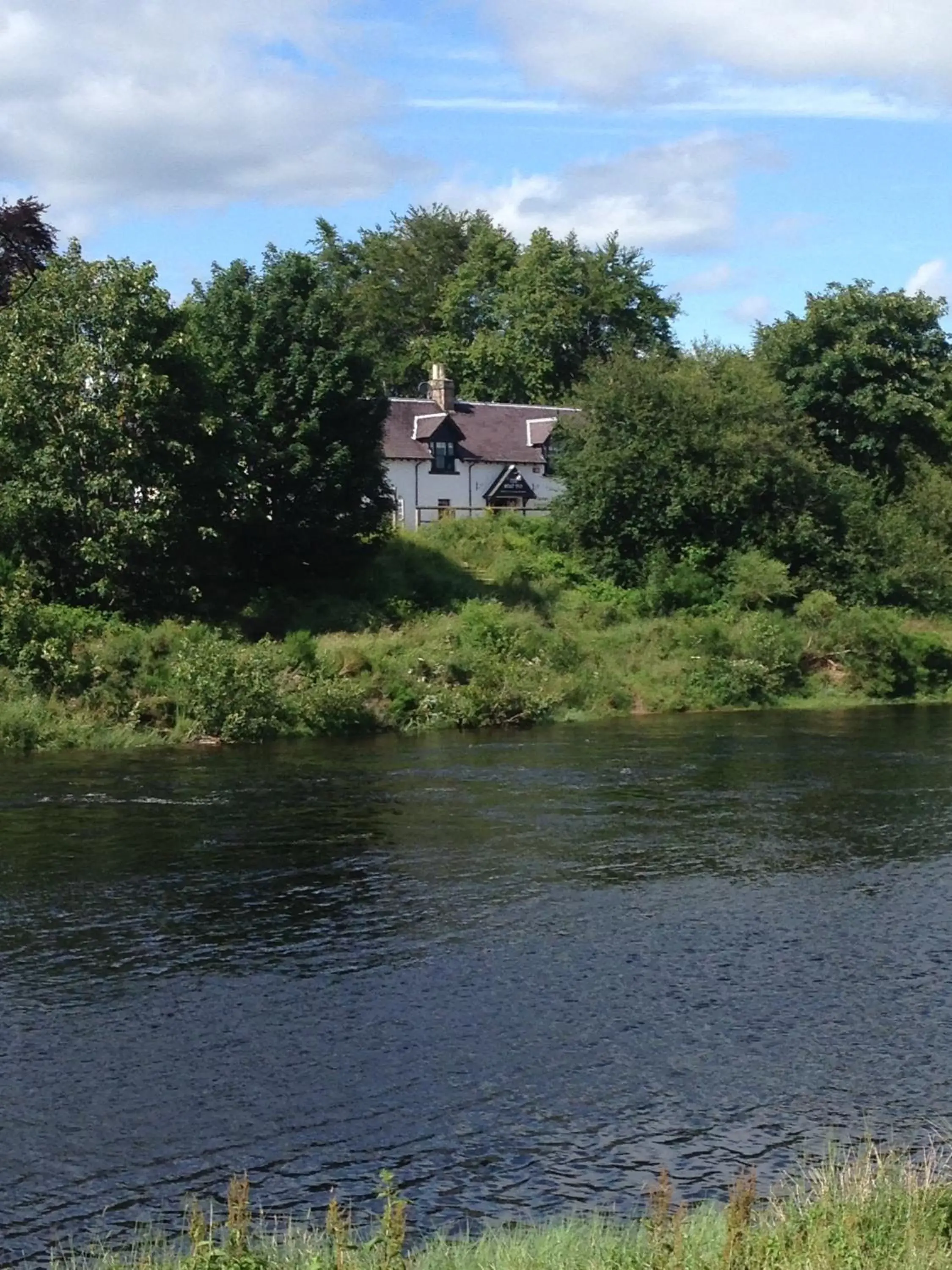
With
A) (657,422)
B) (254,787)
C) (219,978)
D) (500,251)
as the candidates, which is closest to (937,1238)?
(219,978)

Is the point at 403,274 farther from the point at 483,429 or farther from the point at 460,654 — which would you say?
the point at 460,654

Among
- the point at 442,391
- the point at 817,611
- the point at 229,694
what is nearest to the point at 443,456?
the point at 442,391

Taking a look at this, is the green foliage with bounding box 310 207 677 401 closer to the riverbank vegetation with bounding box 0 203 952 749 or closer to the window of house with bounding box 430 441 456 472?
the window of house with bounding box 430 441 456 472

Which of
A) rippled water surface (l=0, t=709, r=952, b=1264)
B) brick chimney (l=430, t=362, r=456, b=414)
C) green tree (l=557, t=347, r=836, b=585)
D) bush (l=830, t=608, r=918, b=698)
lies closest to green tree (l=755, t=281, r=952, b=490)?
green tree (l=557, t=347, r=836, b=585)

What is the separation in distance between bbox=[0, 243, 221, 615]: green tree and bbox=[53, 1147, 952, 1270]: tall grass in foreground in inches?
1439

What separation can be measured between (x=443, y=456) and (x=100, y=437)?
3779cm

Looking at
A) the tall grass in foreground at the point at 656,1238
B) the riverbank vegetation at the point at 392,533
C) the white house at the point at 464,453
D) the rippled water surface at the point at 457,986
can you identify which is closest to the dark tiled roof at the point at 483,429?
the white house at the point at 464,453

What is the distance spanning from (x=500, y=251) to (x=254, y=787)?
73228 millimetres

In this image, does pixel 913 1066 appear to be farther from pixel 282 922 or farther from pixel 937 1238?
pixel 282 922

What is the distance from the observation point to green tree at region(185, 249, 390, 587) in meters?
52.9

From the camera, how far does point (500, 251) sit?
102188 mm

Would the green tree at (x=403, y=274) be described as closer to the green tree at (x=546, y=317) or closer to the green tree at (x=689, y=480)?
the green tree at (x=546, y=317)

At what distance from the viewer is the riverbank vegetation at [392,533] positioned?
151 feet

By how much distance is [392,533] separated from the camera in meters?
60.1
